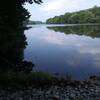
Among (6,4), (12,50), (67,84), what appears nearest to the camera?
(67,84)

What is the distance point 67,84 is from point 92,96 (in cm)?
227

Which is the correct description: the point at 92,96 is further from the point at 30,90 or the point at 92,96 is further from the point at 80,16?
the point at 80,16

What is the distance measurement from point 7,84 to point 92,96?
3.70 metres

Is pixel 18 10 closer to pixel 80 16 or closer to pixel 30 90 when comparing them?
pixel 30 90

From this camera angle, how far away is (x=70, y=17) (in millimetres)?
193250

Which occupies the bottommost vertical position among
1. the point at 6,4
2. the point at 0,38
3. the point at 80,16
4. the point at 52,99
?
the point at 52,99

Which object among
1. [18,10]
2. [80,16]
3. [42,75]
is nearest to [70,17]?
[80,16]

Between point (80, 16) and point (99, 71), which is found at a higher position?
point (80, 16)

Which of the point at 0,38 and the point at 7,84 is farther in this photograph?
the point at 0,38

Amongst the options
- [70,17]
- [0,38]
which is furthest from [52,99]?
[70,17]

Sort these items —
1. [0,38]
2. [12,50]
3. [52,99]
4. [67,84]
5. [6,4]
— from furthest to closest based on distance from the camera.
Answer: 1. [12,50]
2. [6,4]
3. [0,38]
4. [67,84]
5. [52,99]

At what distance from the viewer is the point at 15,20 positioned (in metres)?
24.6

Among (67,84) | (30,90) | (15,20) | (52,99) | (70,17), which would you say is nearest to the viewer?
(52,99)

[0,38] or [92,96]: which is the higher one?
[0,38]
